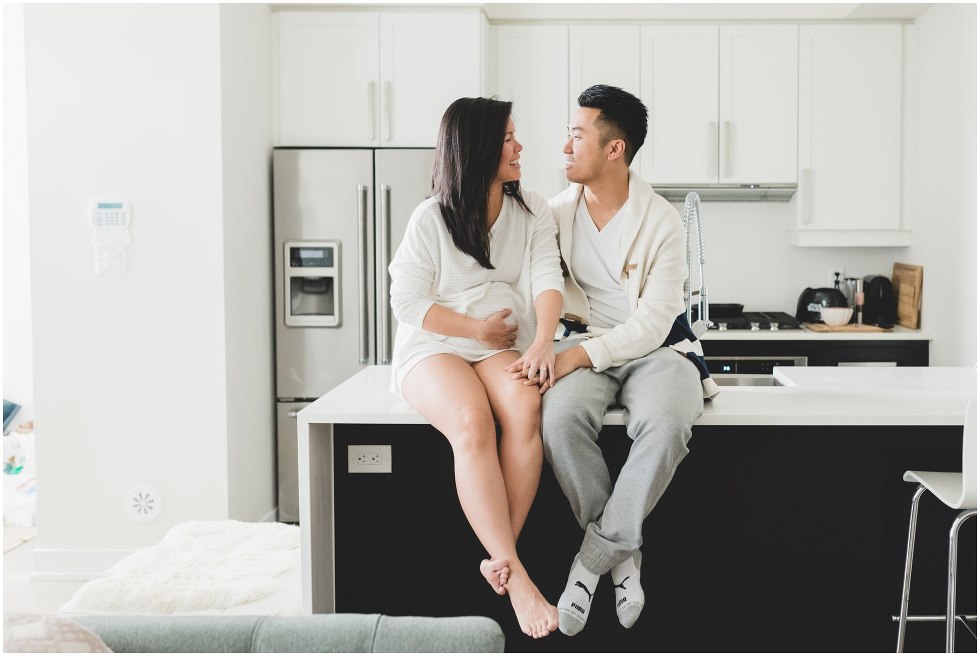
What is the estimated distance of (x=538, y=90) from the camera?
4270mm

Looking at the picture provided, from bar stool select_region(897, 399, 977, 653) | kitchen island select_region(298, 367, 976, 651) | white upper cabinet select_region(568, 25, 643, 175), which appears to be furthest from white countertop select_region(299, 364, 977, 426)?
white upper cabinet select_region(568, 25, 643, 175)

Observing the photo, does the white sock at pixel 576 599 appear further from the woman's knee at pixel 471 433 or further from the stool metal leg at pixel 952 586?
the stool metal leg at pixel 952 586

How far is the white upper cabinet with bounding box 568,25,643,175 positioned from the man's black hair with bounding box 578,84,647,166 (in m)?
2.00

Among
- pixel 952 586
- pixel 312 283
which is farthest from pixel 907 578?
pixel 312 283

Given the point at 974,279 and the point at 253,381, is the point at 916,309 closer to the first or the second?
the point at 974,279

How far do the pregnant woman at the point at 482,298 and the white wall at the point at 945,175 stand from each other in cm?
225

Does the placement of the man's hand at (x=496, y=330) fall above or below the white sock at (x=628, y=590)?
above

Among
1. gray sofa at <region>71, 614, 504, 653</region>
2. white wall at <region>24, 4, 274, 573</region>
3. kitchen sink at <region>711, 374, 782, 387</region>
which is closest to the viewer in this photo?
gray sofa at <region>71, 614, 504, 653</region>

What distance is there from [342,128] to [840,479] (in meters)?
2.64

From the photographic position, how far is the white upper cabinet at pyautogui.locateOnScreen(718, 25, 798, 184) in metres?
4.23

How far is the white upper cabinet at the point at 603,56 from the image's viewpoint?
4.24 metres

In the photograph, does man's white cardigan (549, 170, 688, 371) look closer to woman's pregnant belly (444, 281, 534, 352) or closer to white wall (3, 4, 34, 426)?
woman's pregnant belly (444, 281, 534, 352)

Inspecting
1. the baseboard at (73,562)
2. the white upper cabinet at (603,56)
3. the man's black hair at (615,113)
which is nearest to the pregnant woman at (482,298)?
the man's black hair at (615,113)

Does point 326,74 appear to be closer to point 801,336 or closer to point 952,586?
point 801,336
